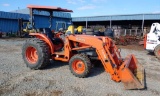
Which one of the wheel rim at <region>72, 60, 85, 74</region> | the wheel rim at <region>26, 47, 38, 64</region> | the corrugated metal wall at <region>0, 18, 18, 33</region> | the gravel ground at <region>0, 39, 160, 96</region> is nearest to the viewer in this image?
the gravel ground at <region>0, 39, 160, 96</region>

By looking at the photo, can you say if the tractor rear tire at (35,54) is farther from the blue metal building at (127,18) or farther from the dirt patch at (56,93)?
the blue metal building at (127,18)

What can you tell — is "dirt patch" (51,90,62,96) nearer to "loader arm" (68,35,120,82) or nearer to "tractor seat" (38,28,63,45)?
"loader arm" (68,35,120,82)

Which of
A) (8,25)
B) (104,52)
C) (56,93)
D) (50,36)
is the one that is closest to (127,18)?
(8,25)

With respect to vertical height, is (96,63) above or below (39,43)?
below

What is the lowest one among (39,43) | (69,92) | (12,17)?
(69,92)

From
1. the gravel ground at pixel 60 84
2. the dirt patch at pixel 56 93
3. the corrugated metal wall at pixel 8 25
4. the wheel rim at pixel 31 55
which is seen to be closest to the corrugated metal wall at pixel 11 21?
the corrugated metal wall at pixel 8 25

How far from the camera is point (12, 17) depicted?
2778cm

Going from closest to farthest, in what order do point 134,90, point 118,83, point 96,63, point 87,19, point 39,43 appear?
→ point 134,90
point 118,83
point 39,43
point 96,63
point 87,19

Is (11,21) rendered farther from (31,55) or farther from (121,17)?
(31,55)

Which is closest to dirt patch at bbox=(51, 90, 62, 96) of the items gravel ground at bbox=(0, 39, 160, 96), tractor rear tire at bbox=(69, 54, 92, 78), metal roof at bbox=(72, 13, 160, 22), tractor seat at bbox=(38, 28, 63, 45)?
gravel ground at bbox=(0, 39, 160, 96)

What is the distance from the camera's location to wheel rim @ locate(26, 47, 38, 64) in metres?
7.46

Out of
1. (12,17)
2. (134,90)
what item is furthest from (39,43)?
(12,17)

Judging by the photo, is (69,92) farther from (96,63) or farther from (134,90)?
(96,63)

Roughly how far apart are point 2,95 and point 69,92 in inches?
63.9
